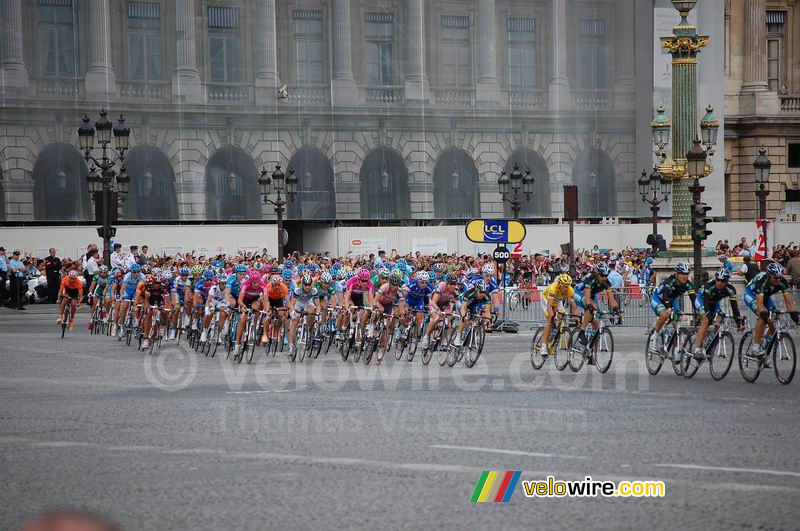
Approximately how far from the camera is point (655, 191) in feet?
153

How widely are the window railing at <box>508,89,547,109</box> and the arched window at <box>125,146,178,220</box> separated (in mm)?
14704

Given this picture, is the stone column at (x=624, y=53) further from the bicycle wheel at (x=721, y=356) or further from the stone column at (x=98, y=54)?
the bicycle wheel at (x=721, y=356)

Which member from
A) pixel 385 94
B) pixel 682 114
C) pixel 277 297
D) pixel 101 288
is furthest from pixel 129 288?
pixel 385 94

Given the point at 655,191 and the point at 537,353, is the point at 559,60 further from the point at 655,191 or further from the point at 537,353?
the point at 537,353

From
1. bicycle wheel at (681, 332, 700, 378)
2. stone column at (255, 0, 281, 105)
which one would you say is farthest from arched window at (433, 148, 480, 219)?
bicycle wheel at (681, 332, 700, 378)

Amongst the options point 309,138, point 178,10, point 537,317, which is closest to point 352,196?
point 309,138

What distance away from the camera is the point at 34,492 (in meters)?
8.84

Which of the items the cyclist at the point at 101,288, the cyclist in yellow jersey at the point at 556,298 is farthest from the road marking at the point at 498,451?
the cyclist at the point at 101,288

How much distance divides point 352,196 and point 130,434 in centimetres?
3916

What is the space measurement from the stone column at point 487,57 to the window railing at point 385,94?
334 centimetres

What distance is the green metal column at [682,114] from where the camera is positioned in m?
33.0

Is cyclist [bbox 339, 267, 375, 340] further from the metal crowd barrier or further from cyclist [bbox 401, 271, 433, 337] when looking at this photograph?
the metal crowd barrier

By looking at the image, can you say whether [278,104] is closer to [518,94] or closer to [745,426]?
[518,94]

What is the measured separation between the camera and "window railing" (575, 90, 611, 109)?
5447 cm
